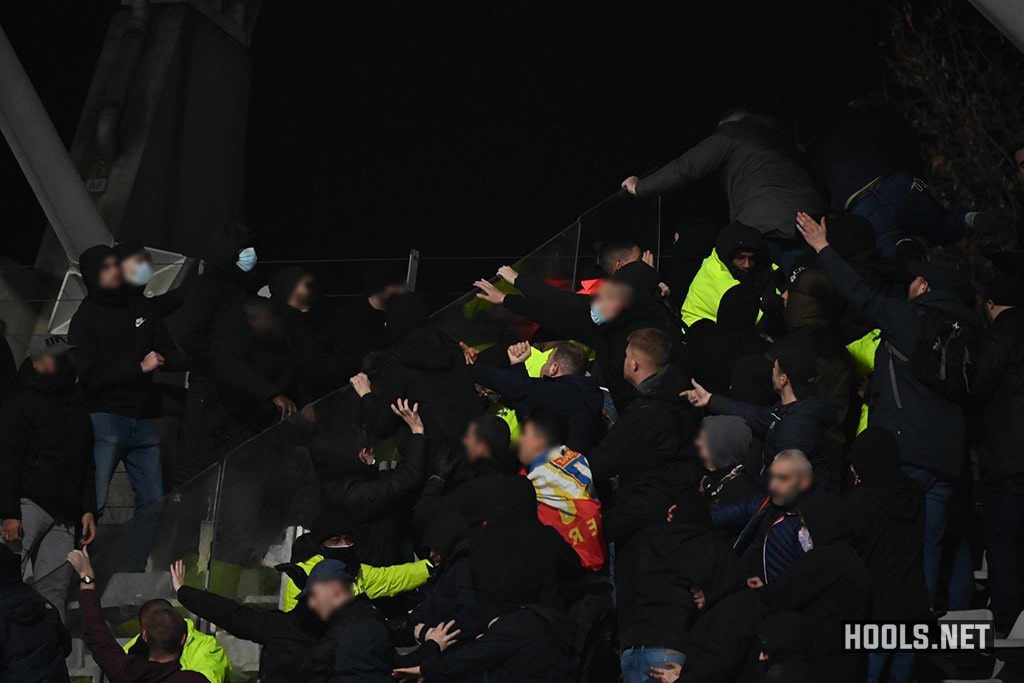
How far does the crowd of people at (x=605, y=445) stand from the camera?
8.14 meters

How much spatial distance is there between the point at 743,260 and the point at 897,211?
1223 millimetres

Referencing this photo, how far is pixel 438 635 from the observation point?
8.43m

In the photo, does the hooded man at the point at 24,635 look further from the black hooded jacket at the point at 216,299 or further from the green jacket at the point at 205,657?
the black hooded jacket at the point at 216,299

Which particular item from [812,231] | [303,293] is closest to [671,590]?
[812,231]

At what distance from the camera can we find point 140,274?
10.8m

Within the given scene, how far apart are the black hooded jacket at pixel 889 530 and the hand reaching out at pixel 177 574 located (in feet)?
11.5

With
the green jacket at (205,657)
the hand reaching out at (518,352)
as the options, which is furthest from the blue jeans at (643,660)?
the hand reaching out at (518,352)

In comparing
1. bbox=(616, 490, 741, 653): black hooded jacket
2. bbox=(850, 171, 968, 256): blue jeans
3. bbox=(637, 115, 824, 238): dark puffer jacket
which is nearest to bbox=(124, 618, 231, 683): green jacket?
bbox=(616, 490, 741, 653): black hooded jacket

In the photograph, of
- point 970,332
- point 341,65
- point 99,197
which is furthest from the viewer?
point 341,65

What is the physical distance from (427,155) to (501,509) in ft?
34.6

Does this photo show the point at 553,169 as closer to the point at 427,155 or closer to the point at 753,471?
the point at 427,155

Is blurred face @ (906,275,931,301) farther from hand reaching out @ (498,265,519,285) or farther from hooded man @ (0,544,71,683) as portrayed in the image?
hooded man @ (0,544,71,683)

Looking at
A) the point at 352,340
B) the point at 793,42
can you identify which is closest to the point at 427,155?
the point at 793,42

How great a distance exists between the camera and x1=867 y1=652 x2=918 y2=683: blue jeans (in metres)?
8.15
